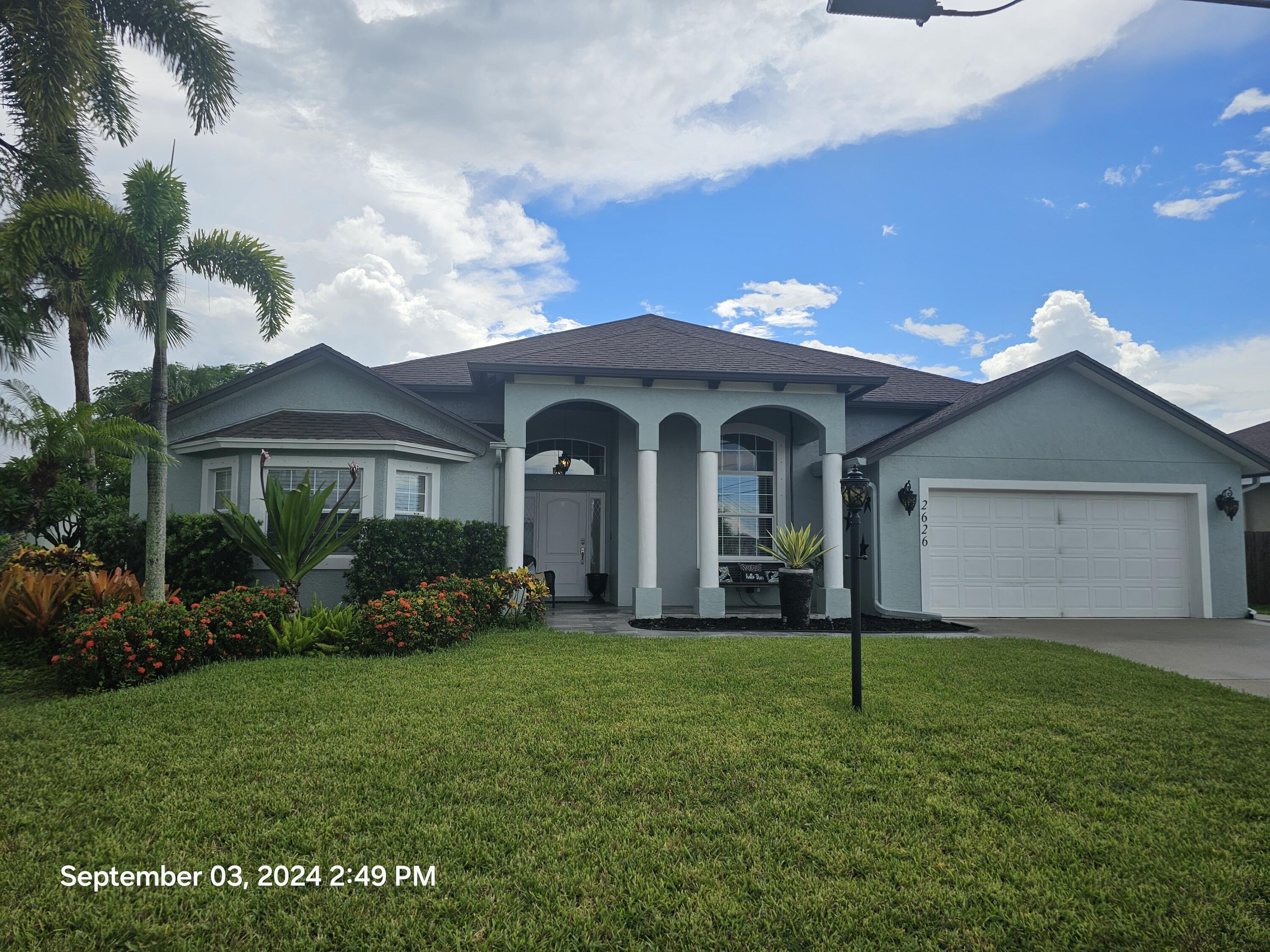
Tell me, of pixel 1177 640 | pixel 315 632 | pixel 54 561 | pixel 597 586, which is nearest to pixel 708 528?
pixel 597 586

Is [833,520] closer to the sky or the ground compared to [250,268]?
closer to the ground

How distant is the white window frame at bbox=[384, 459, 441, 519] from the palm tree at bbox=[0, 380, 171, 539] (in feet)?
9.92

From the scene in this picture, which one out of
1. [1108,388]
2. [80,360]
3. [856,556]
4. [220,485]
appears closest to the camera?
[856,556]

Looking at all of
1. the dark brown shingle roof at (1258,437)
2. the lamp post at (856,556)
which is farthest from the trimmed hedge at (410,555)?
the dark brown shingle roof at (1258,437)

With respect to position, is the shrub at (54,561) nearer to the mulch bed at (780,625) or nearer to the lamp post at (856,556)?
the mulch bed at (780,625)

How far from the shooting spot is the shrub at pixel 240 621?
712cm

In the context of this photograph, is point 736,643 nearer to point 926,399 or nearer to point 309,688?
point 309,688

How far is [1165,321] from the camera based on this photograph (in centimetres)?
1323

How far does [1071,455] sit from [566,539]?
9.74m

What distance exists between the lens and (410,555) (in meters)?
9.89

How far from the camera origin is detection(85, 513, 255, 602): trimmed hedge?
9.62 m

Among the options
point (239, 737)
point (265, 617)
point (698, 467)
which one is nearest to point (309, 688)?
point (239, 737)

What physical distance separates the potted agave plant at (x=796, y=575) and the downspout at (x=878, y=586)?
1384 mm

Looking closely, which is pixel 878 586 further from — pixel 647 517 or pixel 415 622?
pixel 415 622
